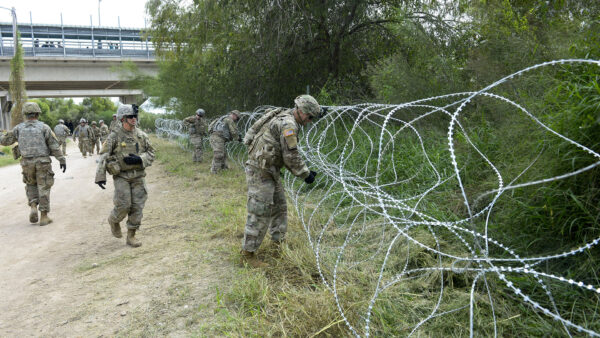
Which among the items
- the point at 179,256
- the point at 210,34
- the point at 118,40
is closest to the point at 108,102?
the point at 118,40

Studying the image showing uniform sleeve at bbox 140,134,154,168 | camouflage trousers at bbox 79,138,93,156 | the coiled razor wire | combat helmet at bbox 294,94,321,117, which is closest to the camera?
the coiled razor wire

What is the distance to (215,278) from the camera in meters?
3.47

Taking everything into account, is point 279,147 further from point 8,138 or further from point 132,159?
point 8,138

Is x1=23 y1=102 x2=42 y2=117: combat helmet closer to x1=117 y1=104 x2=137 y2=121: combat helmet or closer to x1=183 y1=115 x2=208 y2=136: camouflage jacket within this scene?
x1=117 y1=104 x2=137 y2=121: combat helmet

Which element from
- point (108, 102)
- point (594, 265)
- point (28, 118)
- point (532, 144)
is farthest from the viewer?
point (108, 102)

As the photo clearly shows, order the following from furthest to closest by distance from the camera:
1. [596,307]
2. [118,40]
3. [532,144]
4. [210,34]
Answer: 1. [118,40]
2. [210,34]
3. [532,144]
4. [596,307]

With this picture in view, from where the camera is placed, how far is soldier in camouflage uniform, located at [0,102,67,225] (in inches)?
220

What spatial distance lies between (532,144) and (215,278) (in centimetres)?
291

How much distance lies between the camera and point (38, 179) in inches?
222

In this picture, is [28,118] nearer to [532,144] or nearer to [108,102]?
[532,144]

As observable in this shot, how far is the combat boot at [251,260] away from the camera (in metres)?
3.61

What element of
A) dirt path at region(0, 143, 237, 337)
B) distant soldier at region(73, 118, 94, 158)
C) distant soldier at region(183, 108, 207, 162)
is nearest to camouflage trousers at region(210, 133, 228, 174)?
distant soldier at region(183, 108, 207, 162)

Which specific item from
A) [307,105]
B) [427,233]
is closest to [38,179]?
[307,105]

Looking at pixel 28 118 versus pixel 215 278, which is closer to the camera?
pixel 215 278
